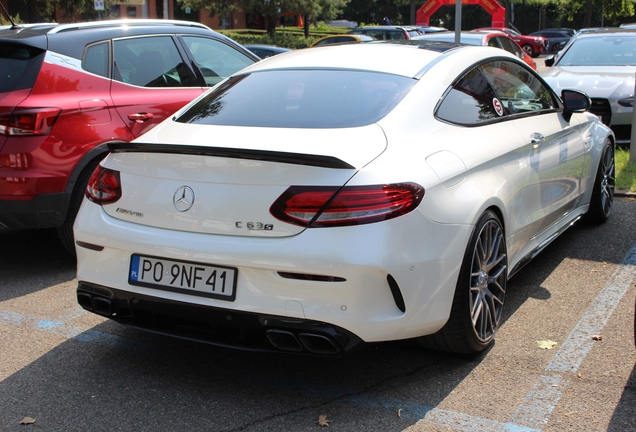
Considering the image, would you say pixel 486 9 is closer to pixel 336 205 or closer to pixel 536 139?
pixel 536 139

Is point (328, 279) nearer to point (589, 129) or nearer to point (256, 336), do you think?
point (256, 336)

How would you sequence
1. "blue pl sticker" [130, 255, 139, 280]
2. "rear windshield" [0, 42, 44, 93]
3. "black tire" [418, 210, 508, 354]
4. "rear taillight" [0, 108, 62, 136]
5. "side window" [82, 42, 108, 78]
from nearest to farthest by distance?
"blue pl sticker" [130, 255, 139, 280] → "black tire" [418, 210, 508, 354] → "rear taillight" [0, 108, 62, 136] → "rear windshield" [0, 42, 44, 93] → "side window" [82, 42, 108, 78]

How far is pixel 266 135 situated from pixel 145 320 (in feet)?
3.41

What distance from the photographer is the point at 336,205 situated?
304cm

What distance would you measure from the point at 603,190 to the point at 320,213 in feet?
12.8

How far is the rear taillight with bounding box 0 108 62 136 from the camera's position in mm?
4871

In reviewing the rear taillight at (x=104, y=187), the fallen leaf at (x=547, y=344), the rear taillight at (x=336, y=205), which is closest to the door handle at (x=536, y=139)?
the fallen leaf at (x=547, y=344)

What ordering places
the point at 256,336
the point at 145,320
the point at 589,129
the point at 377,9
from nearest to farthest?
the point at 256,336 < the point at 145,320 < the point at 589,129 < the point at 377,9

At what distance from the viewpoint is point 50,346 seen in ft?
13.2

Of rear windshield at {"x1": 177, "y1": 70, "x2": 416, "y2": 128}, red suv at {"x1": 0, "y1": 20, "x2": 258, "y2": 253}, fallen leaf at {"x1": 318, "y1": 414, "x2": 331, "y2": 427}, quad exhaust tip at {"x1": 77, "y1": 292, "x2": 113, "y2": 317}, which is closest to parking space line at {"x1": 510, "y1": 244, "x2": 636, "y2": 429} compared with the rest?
fallen leaf at {"x1": 318, "y1": 414, "x2": 331, "y2": 427}

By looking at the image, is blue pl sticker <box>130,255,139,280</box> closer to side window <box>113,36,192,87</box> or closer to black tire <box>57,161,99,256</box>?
black tire <box>57,161,99,256</box>

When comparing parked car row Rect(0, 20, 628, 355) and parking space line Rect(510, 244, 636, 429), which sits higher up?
parked car row Rect(0, 20, 628, 355)

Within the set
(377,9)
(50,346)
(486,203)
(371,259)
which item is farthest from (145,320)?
(377,9)

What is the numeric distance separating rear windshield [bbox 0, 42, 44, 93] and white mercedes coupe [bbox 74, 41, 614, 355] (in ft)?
5.19
